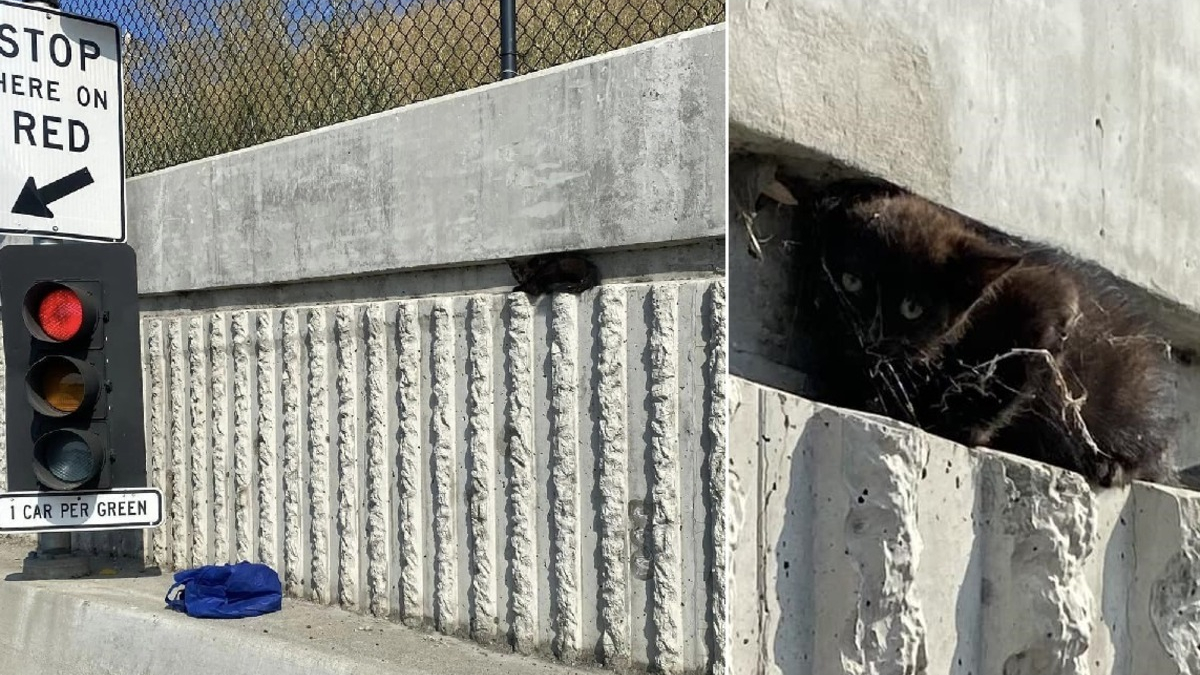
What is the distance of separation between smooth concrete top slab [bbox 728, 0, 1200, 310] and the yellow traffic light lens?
99.5 inches

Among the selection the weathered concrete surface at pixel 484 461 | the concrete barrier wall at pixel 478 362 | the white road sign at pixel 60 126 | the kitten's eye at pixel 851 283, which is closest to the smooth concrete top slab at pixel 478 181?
the concrete barrier wall at pixel 478 362

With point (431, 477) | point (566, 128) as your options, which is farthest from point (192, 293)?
point (566, 128)

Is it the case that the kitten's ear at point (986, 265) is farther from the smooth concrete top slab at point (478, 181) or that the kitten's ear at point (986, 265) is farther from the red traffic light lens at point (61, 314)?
the red traffic light lens at point (61, 314)

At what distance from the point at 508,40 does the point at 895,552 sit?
259cm

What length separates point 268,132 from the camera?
488 cm

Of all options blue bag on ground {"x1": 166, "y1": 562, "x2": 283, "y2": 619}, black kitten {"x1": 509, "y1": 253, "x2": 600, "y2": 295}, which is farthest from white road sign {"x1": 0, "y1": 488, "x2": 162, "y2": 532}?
black kitten {"x1": 509, "y1": 253, "x2": 600, "y2": 295}

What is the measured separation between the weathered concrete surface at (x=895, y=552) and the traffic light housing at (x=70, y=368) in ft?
7.90

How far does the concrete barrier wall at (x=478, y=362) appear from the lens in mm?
2730

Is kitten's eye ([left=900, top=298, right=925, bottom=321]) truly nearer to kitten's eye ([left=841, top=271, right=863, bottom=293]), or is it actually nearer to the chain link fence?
kitten's eye ([left=841, top=271, right=863, bottom=293])

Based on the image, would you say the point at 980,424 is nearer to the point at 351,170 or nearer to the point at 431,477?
the point at 431,477

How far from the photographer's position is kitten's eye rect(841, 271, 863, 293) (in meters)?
1.36

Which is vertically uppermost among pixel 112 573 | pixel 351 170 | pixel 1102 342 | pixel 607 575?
pixel 351 170

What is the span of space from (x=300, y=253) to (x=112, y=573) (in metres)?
1.72

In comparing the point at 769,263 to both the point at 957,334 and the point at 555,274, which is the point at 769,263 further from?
the point at 555,274
